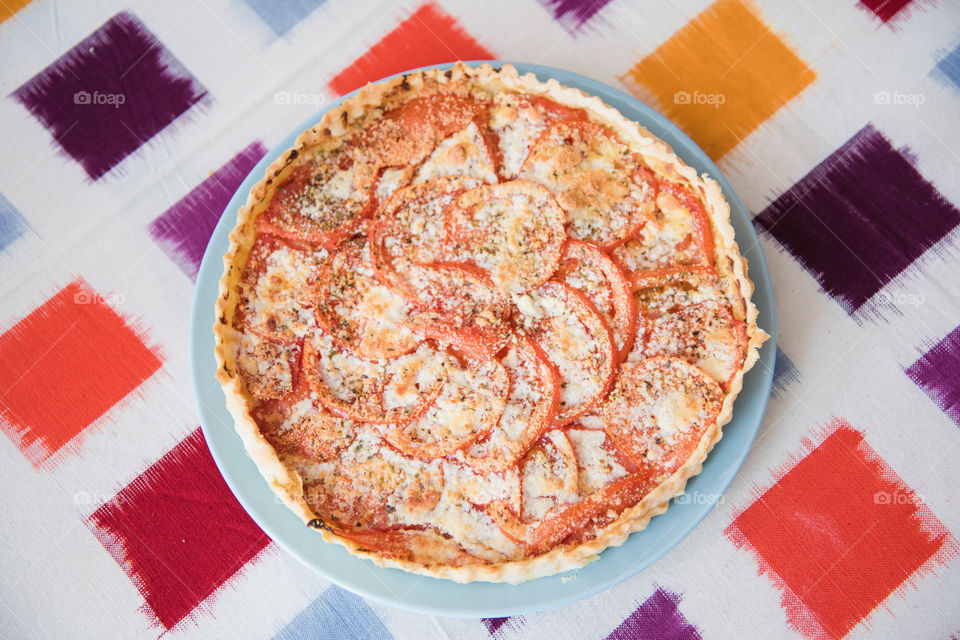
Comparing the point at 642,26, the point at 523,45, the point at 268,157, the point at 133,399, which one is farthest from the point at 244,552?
the point at 642,26

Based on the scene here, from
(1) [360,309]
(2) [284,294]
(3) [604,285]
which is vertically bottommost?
(3) [604,285]

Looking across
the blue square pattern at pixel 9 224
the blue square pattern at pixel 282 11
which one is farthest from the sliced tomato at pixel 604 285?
the blue square pattern at pixel 9 224

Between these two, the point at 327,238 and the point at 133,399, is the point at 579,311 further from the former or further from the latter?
the point at 133,399

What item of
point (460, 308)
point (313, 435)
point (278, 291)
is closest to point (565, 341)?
point (460, 308)

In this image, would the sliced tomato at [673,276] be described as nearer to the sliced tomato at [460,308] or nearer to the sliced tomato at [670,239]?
the sliced tomato at [670,239]

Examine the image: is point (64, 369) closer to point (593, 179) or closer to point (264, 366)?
point (264, 366)
